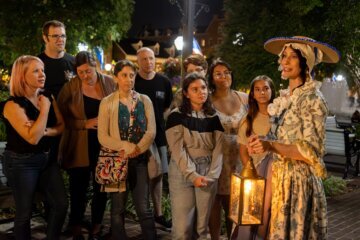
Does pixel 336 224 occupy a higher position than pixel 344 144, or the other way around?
pixel 344 144

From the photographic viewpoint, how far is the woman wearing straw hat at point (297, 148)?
3201 mm

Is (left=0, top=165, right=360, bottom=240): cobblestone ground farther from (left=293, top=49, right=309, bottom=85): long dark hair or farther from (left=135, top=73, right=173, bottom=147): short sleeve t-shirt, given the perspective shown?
(left=293, top=49, right=309, bottom=85): long dark hair

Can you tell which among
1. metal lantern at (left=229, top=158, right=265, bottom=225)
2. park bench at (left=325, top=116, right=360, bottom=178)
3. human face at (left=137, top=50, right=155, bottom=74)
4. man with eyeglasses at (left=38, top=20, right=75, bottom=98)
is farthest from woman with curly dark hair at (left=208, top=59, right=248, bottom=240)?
park bench at (left=325, top=116, right=360, bottom=178)

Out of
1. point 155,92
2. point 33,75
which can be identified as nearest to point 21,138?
point 33,75

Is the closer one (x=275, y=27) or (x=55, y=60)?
(x=55, y=60)

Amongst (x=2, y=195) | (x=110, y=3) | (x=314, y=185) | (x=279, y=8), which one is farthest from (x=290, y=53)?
(x=110, y=3)

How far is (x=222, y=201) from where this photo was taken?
481cm

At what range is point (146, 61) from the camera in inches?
213

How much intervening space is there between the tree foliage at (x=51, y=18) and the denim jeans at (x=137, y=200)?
38.1 feet

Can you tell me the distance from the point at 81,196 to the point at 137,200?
0.79m

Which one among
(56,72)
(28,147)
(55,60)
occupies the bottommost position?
(28,147)

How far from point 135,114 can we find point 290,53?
1.84 m

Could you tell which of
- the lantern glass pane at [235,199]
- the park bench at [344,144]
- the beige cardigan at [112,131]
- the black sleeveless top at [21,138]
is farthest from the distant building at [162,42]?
the lantern glass pane at [235,199]

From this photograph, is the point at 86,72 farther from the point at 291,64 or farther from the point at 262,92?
the point at 291,64
